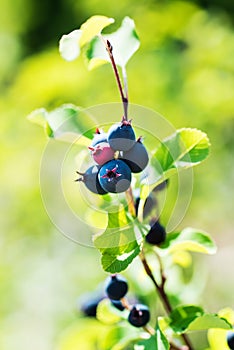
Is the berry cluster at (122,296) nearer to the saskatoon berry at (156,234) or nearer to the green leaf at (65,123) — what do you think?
the saskatoon berry at (156,234)

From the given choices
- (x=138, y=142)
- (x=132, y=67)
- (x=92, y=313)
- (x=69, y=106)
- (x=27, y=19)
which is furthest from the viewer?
(x=27, y=19)

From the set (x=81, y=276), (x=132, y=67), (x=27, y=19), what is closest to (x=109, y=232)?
(x=81, y=276)

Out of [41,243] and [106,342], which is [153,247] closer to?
[106,342]

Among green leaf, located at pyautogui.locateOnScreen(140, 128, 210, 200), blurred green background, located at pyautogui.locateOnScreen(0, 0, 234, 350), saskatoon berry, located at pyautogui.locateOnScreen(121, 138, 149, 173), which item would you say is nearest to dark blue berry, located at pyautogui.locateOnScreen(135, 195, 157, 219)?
green leaf, located at pyautogui.locateOnScreen(140, 128, 210, 200)

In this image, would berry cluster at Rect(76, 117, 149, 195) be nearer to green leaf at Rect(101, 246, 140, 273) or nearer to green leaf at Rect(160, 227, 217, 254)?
green leaf at Rect(101, 246, 140, 273)

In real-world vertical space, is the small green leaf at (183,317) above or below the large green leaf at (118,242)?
below

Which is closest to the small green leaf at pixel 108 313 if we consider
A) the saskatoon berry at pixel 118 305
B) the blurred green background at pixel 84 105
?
the saskatoon berry at pixel 118 305

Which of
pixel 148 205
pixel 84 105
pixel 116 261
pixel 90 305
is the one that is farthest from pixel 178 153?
pixel 84 105
